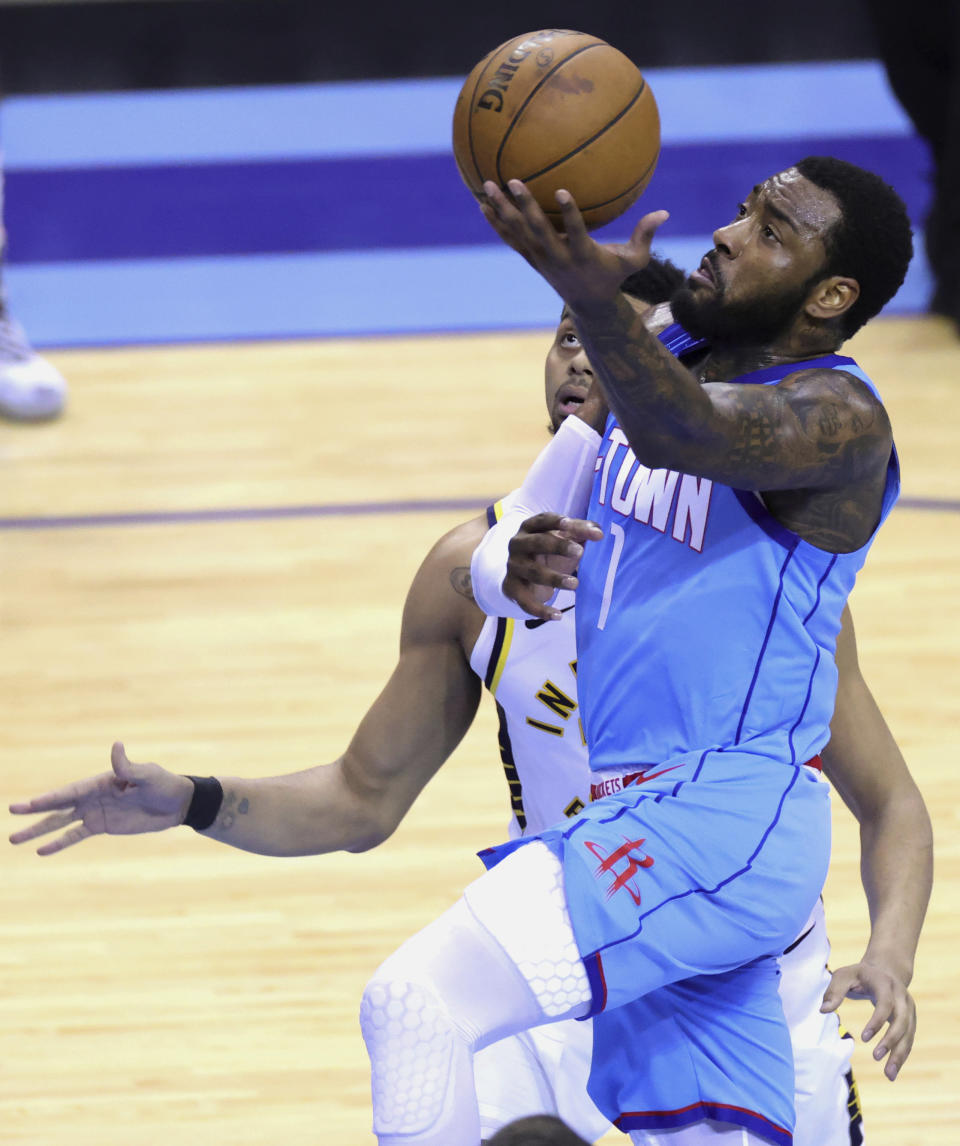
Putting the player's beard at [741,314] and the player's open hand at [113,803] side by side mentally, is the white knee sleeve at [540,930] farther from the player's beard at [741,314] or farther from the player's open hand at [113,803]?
the player's beard at [741,314]

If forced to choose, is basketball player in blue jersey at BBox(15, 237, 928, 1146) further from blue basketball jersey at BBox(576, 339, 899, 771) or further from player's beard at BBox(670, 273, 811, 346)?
player's beard at BBox(670, 273, 811, 346)

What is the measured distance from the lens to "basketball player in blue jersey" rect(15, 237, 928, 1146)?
250cm

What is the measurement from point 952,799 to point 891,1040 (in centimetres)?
254

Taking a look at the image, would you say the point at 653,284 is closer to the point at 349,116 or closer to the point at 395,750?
the point at 395,750

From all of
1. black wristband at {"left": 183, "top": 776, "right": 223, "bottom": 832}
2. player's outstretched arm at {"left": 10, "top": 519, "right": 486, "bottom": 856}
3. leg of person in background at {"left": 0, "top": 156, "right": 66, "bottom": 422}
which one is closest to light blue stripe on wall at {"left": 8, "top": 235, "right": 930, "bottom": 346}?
leg of person in background at {"left": 0, "top": 156, "right": 66, "bottom": 422}

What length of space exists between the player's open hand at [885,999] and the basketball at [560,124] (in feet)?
3.37

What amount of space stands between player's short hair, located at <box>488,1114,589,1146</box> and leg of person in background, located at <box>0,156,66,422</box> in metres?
5.31

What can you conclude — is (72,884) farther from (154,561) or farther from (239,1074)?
(154,561)

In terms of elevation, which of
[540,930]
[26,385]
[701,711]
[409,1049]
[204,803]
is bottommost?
[26,385]

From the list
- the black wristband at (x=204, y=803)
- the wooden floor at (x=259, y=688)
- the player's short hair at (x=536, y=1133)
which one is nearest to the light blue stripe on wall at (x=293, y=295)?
the wooden floor at (x=259, y=688)

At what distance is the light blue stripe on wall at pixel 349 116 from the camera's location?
11.0 metres

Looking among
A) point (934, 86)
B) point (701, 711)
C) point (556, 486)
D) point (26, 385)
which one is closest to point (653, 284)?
point (556, 486)

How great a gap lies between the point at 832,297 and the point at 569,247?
0.57 metres

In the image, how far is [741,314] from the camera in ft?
7.54
